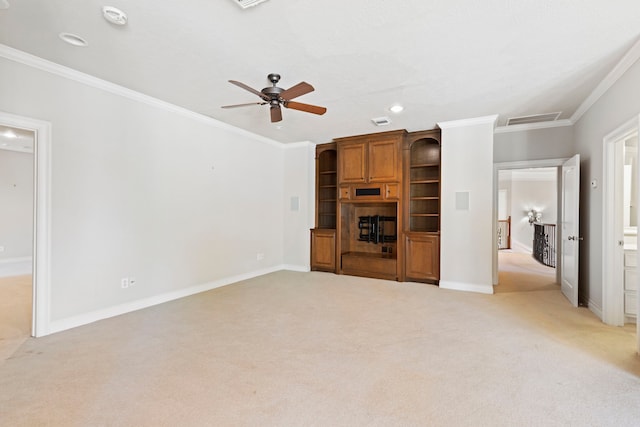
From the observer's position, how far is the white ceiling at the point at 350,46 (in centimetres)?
217

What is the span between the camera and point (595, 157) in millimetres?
3793

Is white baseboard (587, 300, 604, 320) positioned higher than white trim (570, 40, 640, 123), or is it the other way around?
white trim (570, 40, 640, 123)

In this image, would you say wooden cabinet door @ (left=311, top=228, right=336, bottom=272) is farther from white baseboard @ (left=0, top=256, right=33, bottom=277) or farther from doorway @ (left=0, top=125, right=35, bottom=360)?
white baseboard @ (left=0, top=256, right=33, bottom=277)

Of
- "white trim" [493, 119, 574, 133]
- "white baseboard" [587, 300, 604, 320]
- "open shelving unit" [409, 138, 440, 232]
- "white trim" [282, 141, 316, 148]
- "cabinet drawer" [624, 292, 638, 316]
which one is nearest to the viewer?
"cabinet drawer" [624, 292, 638, 316]

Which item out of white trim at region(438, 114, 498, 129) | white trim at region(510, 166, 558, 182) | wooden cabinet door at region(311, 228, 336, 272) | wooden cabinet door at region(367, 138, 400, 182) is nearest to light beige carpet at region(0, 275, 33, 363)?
wooden cabinet door at region(311, 228, 336, 272)

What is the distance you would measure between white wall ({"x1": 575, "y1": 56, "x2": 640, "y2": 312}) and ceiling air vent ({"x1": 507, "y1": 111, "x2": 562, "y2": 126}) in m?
0.34

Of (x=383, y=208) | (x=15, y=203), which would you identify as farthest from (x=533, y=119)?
(x=15, y=203)

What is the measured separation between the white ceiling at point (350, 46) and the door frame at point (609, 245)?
775 mm

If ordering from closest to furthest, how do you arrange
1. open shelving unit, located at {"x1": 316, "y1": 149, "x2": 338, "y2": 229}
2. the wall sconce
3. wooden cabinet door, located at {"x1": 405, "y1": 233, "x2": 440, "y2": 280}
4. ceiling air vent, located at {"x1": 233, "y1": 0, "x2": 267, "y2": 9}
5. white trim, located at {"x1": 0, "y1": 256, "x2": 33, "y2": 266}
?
ceiling air vent, located at {"x1": 233, "y1": 0, "x2": 267, "y2": 9}, wooden cabinet door, located at {"x1": 405, "y1": 233, "x2": 440, "y2": 280}, open shelving unit, located at {"x1": 316, "y1": 149, "x2": 338, "y2": 229}, white trim, located at {"x1": 0, "y1": 256, "x2": 33, "y2": 266}, the wall sconce

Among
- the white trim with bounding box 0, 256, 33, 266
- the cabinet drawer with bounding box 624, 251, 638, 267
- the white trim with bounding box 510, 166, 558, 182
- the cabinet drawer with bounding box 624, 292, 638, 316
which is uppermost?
the white trim with bounding box 510, 166, 558, 182

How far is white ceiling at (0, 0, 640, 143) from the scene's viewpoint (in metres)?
2.17

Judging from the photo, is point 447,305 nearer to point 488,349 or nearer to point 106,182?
point 488,349

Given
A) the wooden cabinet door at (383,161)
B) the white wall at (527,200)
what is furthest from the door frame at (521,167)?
the white wall at (527,200)

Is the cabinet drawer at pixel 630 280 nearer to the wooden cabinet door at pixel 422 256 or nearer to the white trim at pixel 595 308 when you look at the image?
the white trim at pixel 595 308
